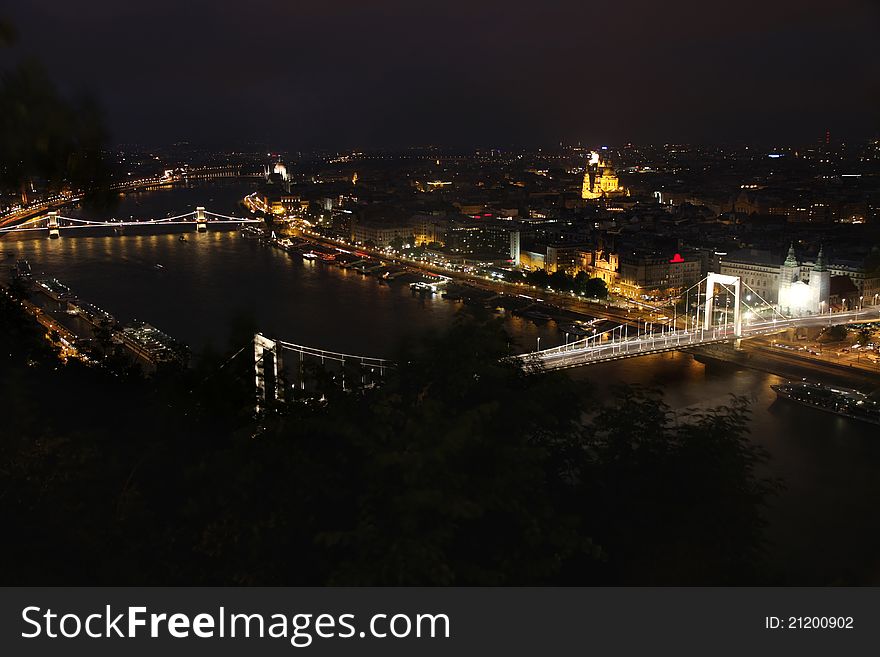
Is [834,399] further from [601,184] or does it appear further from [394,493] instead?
[601,184]

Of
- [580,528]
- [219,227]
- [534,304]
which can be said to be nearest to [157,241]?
[219,227]

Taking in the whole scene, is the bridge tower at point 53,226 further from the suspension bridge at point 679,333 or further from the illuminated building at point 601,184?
the illuminated building at point 601,184

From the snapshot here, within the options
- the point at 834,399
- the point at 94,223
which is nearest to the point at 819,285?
the point at 834,399

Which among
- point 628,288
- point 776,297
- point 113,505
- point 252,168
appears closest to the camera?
point 113,505

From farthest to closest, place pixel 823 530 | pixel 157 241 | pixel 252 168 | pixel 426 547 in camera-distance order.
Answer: pixel 252 168 → pixel 157 241 → pixel 823 530 → pixel 426 547

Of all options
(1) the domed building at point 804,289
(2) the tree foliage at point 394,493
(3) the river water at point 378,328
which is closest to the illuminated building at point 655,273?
(1) the domed building at point 804,289

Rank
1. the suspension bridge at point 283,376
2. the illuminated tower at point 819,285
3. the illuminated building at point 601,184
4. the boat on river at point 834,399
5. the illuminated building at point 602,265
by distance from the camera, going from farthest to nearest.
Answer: the illuminated building at point 601,184 < the illuminated building at point 602,265 < the illuminated tower at point 819,285 < the boat on river at point 834,399 < the suspension bridge at point 283,376

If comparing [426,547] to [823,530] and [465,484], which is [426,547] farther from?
[823,530]

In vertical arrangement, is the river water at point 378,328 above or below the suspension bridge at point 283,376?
below
